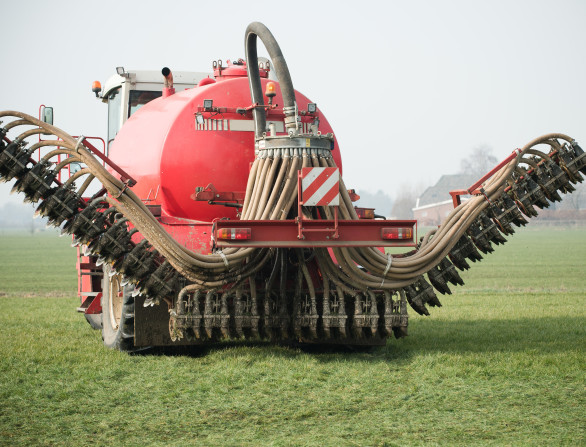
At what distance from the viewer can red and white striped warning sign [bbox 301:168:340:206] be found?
7.19 meters

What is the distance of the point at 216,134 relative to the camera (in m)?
8.21

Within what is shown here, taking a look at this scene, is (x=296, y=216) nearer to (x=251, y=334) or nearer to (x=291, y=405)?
(x=251, y=334)

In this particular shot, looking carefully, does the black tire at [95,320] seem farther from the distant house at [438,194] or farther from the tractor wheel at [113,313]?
the distant house at [438,194]

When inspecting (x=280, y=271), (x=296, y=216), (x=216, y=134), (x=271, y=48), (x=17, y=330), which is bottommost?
(x=17, y=330)

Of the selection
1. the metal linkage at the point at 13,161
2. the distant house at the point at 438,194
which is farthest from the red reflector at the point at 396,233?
the distant house at the point at 438,194

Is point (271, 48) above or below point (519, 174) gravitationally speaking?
above

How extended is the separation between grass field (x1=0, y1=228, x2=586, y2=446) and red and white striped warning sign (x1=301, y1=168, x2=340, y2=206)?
1.55 metres

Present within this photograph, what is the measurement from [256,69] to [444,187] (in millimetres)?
113267

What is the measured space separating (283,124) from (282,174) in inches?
44.8

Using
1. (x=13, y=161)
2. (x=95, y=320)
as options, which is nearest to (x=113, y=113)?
(x=95, y=320)

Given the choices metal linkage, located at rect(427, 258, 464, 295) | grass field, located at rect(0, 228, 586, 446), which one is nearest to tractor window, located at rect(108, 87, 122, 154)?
grass field, located at rect(0, 228, 586, 446)

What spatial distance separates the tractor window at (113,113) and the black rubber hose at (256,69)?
10.5 feet

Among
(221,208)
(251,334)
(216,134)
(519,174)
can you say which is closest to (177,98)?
(216,134)

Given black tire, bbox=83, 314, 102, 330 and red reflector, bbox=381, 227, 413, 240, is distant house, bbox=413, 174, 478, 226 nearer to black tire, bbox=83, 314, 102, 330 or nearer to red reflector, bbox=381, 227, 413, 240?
black tire, bbox=83, 314, 102, 330
